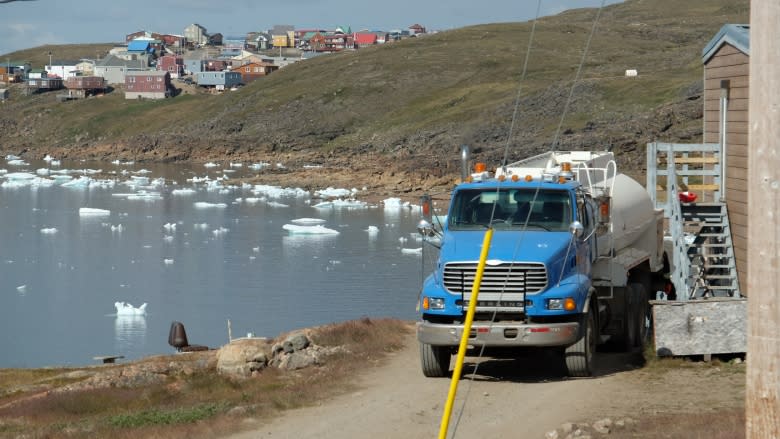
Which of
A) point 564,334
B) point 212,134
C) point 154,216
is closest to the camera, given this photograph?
point 564,334

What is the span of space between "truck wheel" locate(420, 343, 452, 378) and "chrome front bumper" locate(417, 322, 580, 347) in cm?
85

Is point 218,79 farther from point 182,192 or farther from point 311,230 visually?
point 311,230

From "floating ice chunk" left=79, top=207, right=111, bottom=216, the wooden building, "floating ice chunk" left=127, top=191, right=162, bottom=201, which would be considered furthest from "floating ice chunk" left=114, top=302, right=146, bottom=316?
"floating ice chunk" left=127, top=191, right=162, bottom=201

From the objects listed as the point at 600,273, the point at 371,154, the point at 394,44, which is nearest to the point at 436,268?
the point at 600,273

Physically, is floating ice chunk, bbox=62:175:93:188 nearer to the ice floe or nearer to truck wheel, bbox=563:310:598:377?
the ice floe

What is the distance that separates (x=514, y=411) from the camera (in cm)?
1340

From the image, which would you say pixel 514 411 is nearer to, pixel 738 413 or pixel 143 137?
pixel 738 413

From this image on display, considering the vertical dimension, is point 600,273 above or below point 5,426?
above

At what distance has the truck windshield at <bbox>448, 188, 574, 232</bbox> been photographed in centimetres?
1532

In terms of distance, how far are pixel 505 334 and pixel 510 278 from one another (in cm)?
69

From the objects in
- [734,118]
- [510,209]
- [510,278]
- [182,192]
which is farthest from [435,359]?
[182,192]

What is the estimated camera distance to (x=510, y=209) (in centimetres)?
1553

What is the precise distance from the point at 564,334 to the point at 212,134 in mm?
115078

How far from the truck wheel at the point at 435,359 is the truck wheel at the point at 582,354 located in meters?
1.59
